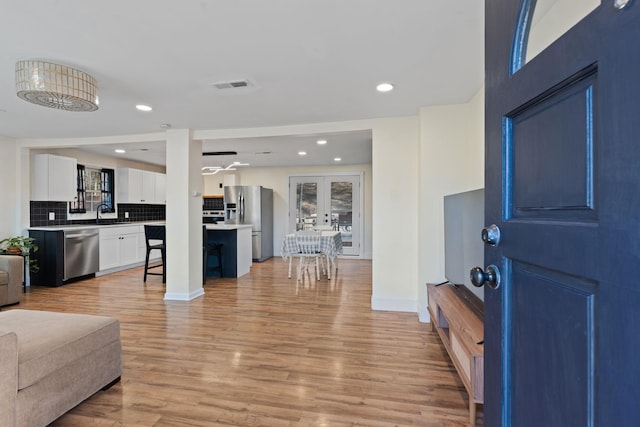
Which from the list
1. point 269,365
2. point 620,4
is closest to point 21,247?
point 269,365

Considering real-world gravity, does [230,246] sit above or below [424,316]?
above

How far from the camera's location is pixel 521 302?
2.78ft

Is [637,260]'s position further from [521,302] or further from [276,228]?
[276,228]

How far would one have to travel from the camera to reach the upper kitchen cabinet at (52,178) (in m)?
5.07

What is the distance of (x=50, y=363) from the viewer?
1.71m

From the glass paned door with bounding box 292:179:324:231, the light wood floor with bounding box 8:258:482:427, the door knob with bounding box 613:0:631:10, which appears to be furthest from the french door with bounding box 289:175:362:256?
the door knob with bounding box 613:0:631:10

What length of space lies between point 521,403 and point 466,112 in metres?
3.01

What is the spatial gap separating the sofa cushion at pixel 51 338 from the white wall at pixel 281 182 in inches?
235

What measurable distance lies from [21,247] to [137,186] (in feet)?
7.85

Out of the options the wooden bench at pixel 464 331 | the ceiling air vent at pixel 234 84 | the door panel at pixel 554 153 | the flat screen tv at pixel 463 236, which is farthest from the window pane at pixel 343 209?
the door panel at pixel 554 153

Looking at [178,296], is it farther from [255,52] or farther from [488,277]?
[488,277]

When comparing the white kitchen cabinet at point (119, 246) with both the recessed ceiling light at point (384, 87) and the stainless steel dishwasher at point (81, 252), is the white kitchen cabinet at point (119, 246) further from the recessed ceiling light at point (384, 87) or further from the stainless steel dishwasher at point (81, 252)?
the recessed ceiling light at point (384, 87)

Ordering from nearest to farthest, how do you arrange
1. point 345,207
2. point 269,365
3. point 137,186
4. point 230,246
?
point 269,365
point 230,246
point 137,186
point 345,207

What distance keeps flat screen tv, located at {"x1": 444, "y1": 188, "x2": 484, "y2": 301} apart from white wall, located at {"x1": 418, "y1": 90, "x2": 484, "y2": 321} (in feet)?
0.68
